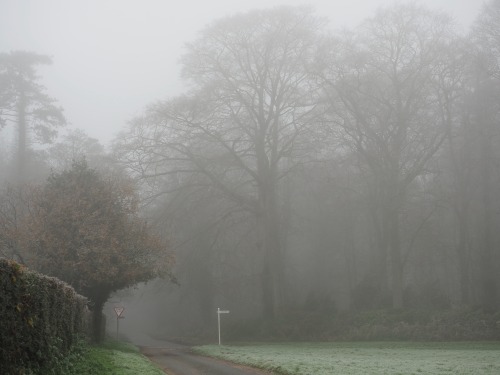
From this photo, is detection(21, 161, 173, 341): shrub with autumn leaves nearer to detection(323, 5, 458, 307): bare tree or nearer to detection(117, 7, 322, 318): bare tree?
detection(117, 7, 322, 318): bare tree

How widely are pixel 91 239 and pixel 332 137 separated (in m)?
18.0

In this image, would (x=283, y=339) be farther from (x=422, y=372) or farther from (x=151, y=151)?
(x=422, y=372)

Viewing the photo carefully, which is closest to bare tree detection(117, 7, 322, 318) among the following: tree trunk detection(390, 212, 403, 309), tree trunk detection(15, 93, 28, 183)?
tree trunk detection(390, 212, 403, 309)

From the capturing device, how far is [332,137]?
3550 cm

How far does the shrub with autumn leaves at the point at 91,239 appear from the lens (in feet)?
78.8

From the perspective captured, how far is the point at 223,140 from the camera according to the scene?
1393 inches

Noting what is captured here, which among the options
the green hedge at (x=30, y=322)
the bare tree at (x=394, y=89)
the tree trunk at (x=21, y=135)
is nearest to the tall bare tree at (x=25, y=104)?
the tree trunk at (x=21, y=135)

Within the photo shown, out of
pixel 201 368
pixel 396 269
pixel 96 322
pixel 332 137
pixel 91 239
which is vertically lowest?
pixel 201 368

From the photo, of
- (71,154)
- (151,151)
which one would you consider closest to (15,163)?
(71,154)

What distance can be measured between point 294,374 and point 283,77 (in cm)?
2603

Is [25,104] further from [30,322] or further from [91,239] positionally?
[30,322]

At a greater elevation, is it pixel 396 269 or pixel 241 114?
pixel 241 114

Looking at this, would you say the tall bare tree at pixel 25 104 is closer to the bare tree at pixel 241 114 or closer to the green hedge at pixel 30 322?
the bare tree at pixel 241 114

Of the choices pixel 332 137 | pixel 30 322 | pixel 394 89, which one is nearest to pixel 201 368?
pixel 30 322
